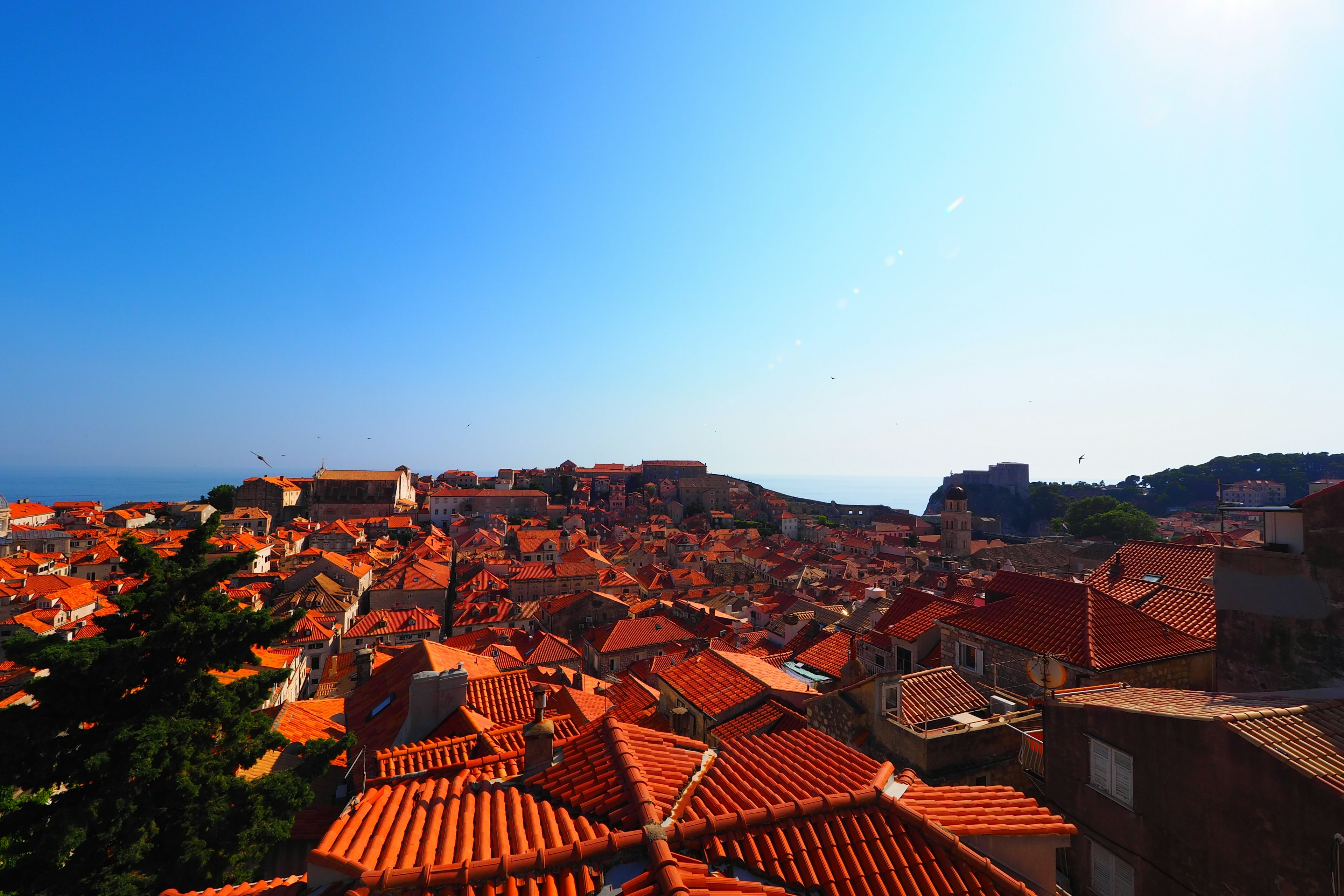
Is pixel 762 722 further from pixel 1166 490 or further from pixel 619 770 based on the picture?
pixel 1166 490

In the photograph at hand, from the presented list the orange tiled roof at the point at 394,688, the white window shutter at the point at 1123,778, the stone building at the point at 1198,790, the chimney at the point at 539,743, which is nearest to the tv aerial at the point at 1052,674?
the stone building at the point at 1198,790

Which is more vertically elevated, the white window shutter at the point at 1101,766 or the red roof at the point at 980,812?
the red roof at the point at 980,812

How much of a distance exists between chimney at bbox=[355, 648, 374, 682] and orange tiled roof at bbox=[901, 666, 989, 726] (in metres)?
22.1

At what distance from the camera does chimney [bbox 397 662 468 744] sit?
10727mm

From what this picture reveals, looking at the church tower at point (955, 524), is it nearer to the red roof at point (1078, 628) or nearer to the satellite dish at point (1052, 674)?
the red roof at point (1078, 628)

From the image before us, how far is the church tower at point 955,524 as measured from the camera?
71.2 meters

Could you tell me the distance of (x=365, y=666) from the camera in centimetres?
2556

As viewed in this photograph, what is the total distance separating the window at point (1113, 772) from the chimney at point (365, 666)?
24629 millimetres

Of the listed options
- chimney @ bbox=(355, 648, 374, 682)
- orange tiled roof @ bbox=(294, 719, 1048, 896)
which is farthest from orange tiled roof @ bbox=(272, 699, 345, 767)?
orange tiled roof @ bbox=(294, 719, 1048, 896)

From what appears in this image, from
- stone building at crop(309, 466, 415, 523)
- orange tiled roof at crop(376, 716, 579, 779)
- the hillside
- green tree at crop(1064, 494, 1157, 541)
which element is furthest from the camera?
the hillside

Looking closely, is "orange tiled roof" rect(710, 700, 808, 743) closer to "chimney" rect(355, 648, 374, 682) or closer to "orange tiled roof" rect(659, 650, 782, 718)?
"orange tiled roof" rect(659, 650, 782, 718)

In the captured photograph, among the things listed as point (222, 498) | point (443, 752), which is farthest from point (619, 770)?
point (222, 498)

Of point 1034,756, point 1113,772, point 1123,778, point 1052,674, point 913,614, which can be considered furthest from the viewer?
point 913,614

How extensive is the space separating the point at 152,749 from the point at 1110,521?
10552 centimetres
